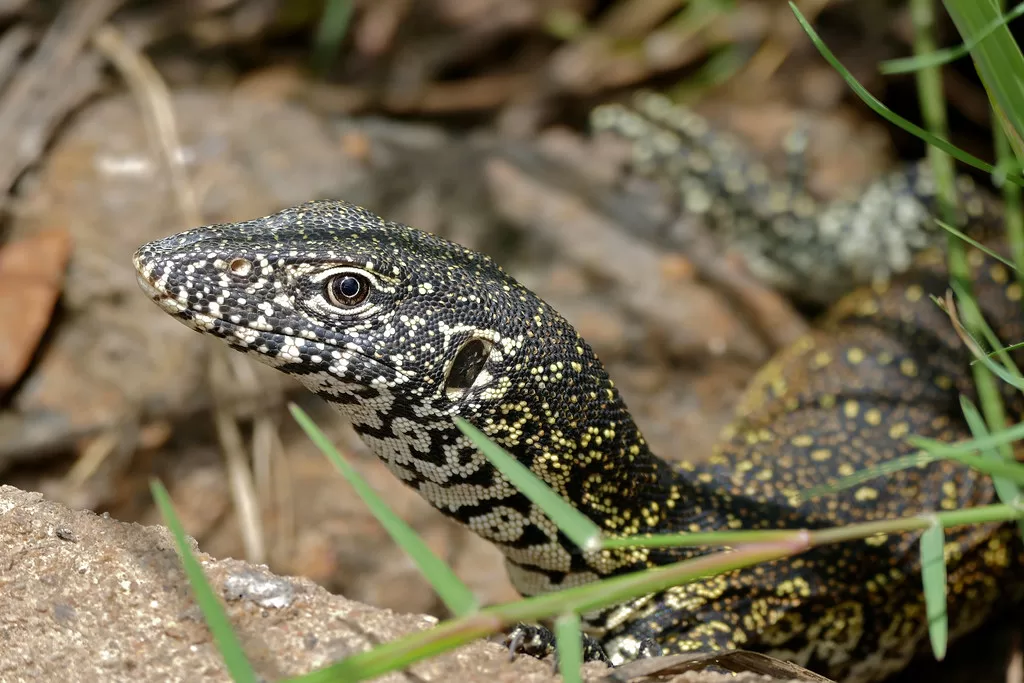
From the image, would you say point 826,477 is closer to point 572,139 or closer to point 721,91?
point 572,139

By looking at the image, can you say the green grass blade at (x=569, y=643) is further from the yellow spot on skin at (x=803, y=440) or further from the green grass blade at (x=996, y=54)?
the yellow spot on skin at (x=803, y=440)

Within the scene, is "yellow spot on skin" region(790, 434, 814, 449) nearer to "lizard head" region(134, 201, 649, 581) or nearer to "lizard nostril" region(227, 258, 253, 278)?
"lizard head" region(134, 201, 649, 581)

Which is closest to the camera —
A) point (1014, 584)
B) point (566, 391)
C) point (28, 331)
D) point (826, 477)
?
point (566, 391)

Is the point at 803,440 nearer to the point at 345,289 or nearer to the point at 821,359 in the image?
the point at 821,359

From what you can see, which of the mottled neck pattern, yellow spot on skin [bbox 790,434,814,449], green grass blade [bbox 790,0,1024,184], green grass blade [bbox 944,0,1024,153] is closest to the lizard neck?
the mottled neck pattern

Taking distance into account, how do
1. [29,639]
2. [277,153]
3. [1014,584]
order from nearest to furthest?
[29,639] → [1014,584] → [277,153]

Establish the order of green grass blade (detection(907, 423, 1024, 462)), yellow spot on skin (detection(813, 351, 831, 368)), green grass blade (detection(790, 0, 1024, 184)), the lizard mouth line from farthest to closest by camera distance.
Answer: yellow spot on skin (detection(813, 351, 831, 368))
the lizard mouth line
green grass blade (detection(790, 0, 1024, 184))
green grass blade (detection(907, 423, 1024, 462))

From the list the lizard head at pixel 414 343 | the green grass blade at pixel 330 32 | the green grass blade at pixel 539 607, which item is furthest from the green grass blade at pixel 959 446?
the green grass blade at pixel 330 32

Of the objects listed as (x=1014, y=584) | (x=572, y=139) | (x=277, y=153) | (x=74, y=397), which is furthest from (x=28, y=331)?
(x=1014, y=584)
